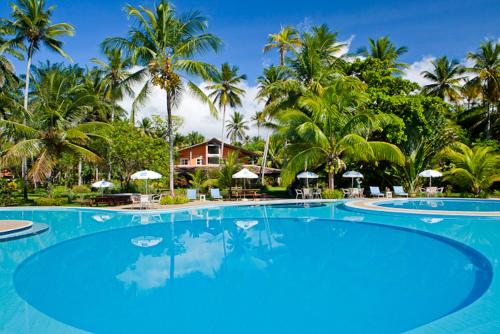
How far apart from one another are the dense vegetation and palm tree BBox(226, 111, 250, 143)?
1324 inches

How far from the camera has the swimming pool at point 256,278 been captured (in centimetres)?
461

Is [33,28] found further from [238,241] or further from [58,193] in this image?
[238,241]

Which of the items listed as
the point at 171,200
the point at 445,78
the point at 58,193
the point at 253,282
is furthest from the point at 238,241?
the point at 445,78

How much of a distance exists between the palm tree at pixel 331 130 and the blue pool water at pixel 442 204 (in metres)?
2.73

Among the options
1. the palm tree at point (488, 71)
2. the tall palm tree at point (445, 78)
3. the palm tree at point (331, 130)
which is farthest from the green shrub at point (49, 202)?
the tall palm tree at point (445, 78)

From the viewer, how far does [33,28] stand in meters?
22.5

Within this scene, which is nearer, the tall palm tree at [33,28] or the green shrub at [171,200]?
the green shrub at [171,200]

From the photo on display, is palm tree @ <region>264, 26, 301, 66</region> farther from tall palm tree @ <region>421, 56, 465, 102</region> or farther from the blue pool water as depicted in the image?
the blue pool water

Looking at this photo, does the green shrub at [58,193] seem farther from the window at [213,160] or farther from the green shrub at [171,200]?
the window at [213,160]

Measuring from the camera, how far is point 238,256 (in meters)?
8.22

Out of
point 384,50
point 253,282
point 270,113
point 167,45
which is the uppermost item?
point 384,50

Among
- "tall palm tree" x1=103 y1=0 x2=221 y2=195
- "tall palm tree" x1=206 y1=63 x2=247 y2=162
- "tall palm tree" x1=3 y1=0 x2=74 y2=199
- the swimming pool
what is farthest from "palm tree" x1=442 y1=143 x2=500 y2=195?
"tall palm tree" x1=3 y1=0 x2=74 y2=199

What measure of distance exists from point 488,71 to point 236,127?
39.5 m

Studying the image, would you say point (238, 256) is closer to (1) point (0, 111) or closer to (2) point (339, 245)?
(2) point (339, 245)
